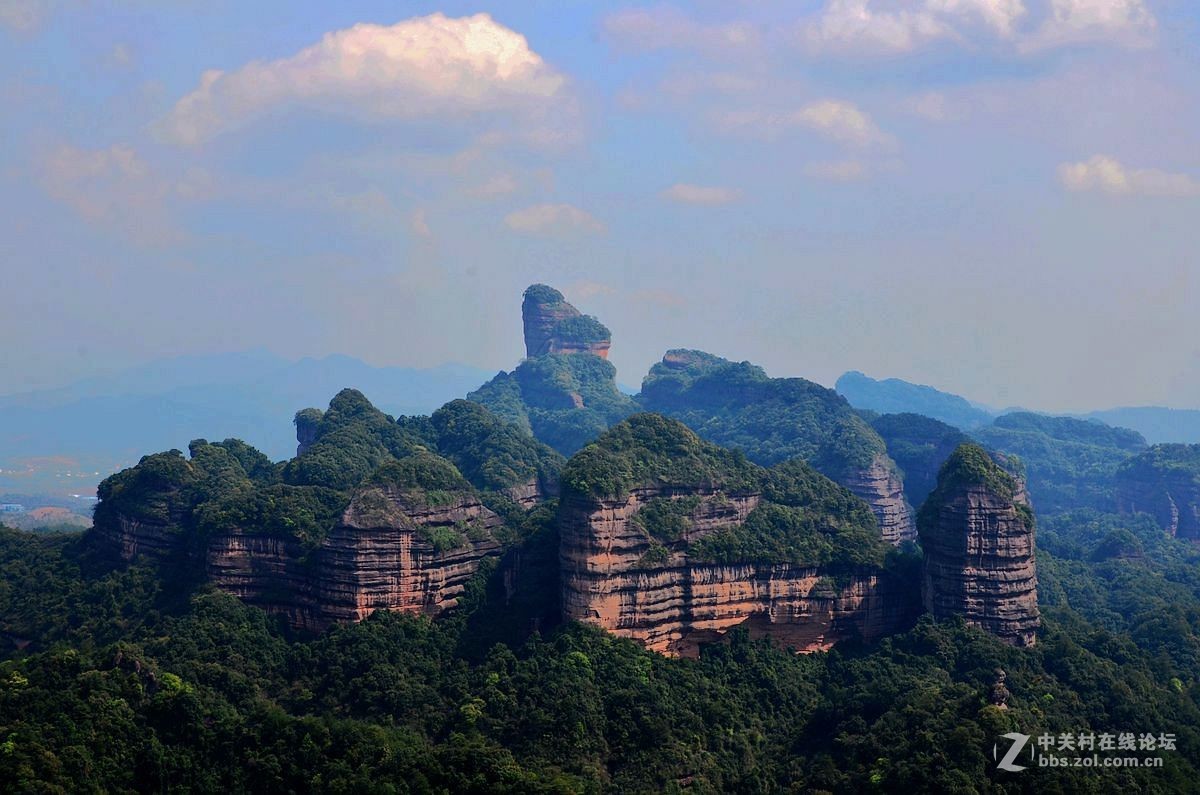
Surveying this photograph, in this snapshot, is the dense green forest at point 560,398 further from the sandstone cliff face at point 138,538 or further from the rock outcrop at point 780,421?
the sandstone cliff face at point 138,538

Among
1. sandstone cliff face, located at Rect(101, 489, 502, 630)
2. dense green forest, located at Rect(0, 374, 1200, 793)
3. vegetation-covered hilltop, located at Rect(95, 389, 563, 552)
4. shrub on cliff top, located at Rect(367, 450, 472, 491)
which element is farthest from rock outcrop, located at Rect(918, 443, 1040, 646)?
vegetation-covered hilltop, located at Rect(95, 389, 563, 552)

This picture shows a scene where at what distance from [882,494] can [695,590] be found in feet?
143

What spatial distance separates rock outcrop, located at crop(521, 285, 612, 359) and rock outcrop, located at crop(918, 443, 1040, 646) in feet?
287

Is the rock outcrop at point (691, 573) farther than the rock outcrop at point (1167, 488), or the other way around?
the rock outcrop at point (1167, 488)

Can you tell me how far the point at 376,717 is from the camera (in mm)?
63281

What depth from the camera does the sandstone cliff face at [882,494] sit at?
10969cm

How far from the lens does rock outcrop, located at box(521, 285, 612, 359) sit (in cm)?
15600

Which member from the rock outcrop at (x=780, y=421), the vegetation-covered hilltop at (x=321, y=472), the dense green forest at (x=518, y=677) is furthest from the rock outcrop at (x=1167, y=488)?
the vegetation-covered hilltop at (x=321, y=472)

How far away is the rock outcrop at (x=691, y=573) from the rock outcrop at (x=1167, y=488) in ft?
217

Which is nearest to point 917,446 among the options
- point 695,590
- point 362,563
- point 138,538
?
point 695,590

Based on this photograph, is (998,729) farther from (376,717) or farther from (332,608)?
(332,608)

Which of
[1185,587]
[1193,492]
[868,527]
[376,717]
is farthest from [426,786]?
[1193,492]

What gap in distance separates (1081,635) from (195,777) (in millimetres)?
47369

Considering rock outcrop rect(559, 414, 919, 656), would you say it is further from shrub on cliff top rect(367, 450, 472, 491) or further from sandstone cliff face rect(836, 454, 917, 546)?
sandstone cliff face rect(836, 454, 917, 546)
